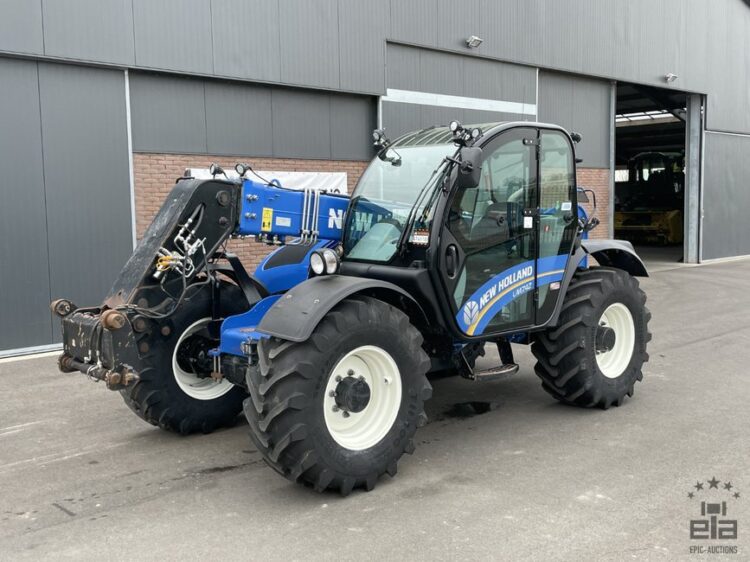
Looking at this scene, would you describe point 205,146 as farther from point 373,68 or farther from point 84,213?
point 373,68

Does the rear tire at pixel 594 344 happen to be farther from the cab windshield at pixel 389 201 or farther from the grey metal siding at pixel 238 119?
the grey metal siding at pixel 238 119

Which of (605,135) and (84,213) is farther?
(605,135)

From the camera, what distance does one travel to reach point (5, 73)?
8.57 meters

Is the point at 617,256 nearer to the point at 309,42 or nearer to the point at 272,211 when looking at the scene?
the point at 272,211

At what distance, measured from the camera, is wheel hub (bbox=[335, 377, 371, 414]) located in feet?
14.6

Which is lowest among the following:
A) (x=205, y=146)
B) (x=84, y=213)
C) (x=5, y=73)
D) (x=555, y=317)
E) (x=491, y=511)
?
(x=491, y=511)

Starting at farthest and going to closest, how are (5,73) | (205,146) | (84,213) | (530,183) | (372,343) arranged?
1. (205,146)
2. (84,213)
3. (5,73)
4. (530,183)
5. (372,343)

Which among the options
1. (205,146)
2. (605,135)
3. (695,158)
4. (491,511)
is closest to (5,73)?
(205,146)

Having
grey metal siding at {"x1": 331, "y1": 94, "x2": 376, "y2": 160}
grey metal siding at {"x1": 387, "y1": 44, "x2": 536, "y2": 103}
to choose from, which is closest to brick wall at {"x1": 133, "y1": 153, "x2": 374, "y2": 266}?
grey metal siding at {"x1": 331, "y1": 94, "x2": 376, "y2": 160}

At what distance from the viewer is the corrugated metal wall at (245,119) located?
32.4 ft

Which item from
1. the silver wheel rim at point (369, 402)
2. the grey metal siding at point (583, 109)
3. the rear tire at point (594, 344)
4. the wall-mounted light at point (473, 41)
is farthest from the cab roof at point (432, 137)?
the grey metal siding at point (583, 109)

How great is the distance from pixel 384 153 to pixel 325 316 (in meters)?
1.95

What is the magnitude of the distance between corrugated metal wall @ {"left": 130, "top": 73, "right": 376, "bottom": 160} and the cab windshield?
5.24 meters

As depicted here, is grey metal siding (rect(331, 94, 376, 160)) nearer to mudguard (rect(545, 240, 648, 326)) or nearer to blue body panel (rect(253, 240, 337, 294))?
mudguard (rect(545, 240, 648, 326))
